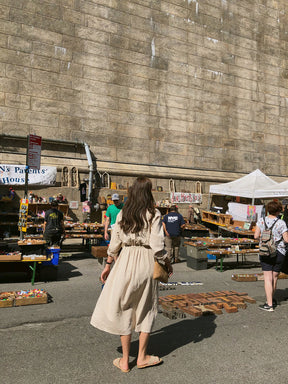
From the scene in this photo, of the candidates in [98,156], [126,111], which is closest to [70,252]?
[98,156]

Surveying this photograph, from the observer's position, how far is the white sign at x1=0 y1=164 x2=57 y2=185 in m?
13.1

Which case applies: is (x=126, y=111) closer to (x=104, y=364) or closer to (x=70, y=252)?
(x=70, y=252)

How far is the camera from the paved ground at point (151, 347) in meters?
3.54

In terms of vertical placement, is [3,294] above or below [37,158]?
below

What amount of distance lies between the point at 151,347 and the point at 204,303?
210 centimetres

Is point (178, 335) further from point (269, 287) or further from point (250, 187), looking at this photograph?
point (250, 187)

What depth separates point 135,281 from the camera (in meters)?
3.65

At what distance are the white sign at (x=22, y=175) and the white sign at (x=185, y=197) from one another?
5.91 m

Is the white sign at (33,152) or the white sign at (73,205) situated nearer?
the white sign at (33,152)

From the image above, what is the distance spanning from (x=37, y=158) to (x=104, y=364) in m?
8.05

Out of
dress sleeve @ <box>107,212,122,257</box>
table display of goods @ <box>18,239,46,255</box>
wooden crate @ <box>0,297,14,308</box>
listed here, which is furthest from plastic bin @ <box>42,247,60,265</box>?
dress sleeve @ <box>107,212,122,257</box>

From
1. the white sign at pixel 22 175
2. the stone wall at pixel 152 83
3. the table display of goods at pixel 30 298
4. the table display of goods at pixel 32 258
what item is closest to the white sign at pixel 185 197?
the stone wall at pixel 152 83

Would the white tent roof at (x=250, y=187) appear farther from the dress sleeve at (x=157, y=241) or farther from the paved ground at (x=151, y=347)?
the dress sleeve at (x=157, y=241)

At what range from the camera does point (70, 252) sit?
12094 millimetres
